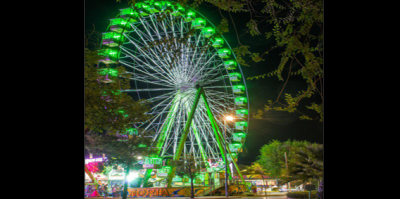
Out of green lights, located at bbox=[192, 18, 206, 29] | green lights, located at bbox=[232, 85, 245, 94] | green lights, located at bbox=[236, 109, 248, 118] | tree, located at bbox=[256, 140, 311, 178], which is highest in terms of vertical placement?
green lights, located at bbox=[192, 18, 206, 29]

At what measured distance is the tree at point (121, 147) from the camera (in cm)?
1733

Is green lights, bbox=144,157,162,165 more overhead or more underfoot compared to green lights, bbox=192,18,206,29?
more underfoot

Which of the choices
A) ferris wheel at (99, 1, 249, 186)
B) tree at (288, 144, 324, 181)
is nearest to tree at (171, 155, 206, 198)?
ferris wheel at (99, 1, 249, 186)

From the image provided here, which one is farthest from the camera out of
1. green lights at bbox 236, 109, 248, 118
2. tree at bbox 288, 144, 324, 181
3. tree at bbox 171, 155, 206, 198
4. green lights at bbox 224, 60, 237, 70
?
tree at bbox 171, 155, 206, 198

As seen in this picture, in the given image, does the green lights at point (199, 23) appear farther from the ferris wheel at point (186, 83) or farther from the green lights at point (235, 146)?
the green lights at point (235, 146)

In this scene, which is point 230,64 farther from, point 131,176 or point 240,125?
point 131,176

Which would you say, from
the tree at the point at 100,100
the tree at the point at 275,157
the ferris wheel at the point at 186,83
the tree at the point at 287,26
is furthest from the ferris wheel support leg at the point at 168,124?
the tree at the point at 275,157

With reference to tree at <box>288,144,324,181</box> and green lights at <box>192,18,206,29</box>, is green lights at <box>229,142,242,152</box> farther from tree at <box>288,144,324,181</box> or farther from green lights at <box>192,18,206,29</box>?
tree at <box>288,144,324,181</box>

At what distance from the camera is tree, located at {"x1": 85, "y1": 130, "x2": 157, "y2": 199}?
682 inches

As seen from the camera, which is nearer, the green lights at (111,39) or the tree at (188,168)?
the green lights at (111,39)

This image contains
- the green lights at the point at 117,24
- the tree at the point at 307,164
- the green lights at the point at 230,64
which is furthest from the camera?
the green lights at the point at 230,64
